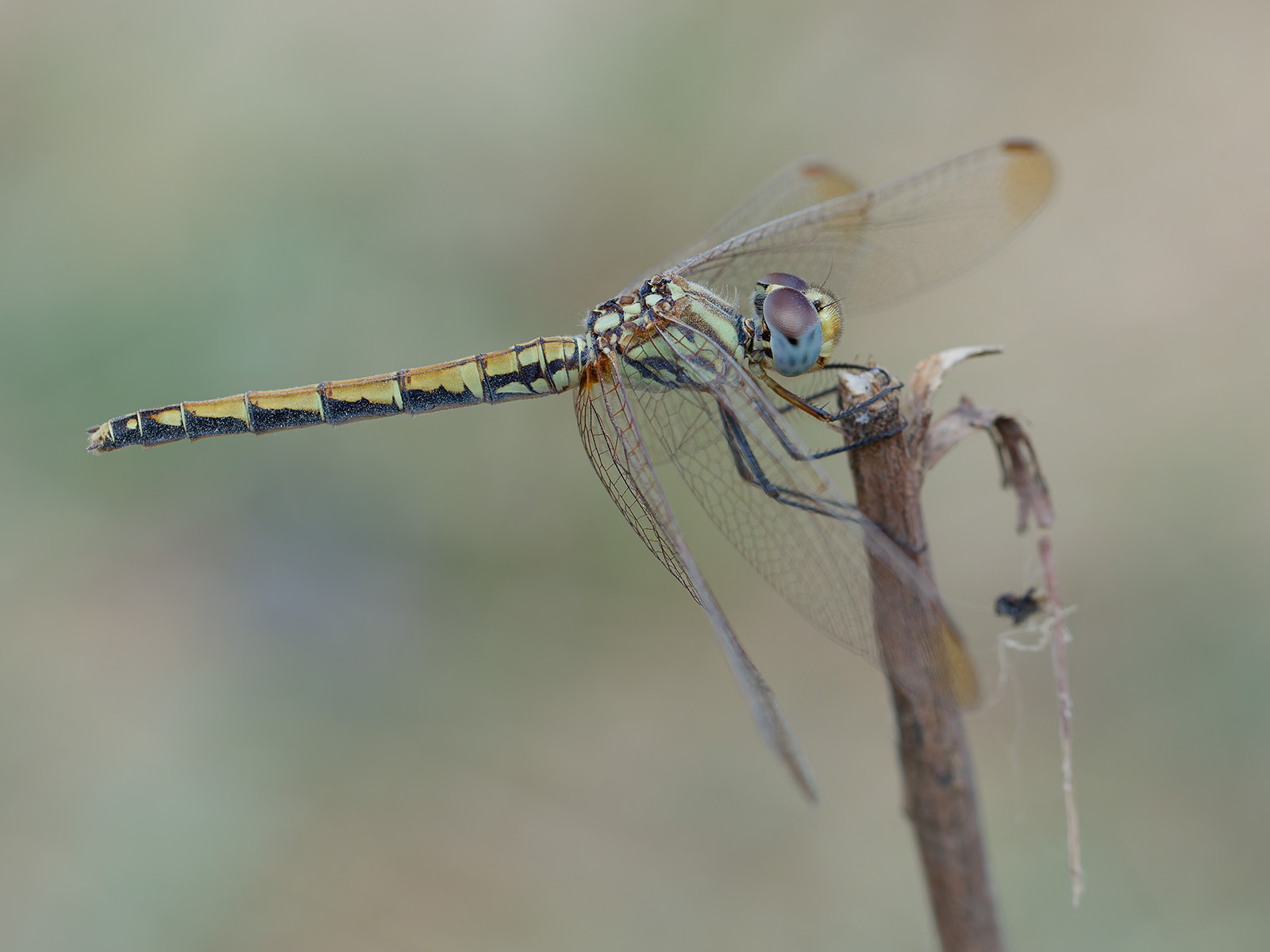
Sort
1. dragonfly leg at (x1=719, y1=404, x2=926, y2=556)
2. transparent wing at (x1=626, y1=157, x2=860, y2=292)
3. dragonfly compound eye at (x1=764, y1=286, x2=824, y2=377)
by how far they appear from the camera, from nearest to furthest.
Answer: dragonfly leg at (x1=719, y1=404, x2=926, y2=556), dragonfly compound eye at (x1=764, y1=286, x2=824, y2=377), transparent wing at (x1=626, y1=157, x2=860, y2=292)

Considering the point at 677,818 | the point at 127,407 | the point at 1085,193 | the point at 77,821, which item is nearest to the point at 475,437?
the point at 127,407

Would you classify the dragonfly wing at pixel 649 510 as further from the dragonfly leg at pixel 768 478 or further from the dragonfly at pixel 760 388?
the dragonfly leg at pixel 768 478

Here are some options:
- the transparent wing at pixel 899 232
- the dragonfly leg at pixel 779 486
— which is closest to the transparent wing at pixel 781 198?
the transparent wing at pixel 899 232

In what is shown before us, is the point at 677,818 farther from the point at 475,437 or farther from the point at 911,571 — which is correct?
the point at 911,571

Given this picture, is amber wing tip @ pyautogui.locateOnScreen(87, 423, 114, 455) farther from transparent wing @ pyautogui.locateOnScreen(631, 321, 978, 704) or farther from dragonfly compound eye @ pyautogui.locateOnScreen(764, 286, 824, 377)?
dragonfly compound eye @ pyautogui.locateOnScreen(764, 286, 824, 377)

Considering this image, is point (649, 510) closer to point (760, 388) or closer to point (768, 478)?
point (768, 478)

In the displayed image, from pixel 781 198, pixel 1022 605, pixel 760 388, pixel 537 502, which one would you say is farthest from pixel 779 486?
pixel 537 502

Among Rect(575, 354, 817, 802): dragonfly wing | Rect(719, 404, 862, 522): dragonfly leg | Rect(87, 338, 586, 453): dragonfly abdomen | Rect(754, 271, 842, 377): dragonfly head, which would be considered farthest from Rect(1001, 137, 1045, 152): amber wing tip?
Rect(87, 338, 586, 453): dragonfly abdomen

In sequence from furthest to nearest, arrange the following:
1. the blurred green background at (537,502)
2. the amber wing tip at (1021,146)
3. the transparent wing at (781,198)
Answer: the blurred green background at (537,502) < the transparent wing at (781,198) < the amber wing tip at (1021,146)
